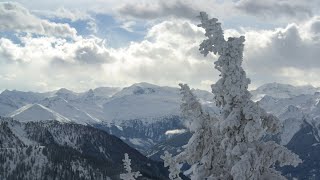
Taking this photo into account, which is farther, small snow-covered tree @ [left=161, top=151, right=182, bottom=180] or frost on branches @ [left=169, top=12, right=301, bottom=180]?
small snow-covered tree @ [left=161, top=151, right=182, bottom=180]

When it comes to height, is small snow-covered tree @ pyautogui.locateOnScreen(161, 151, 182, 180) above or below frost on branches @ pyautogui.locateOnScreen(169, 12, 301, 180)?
below

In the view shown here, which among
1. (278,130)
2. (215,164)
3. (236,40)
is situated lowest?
(215,164)

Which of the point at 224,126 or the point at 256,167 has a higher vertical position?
the point at 224,126

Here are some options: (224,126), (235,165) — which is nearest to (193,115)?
(224,126)

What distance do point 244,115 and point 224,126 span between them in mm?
1219

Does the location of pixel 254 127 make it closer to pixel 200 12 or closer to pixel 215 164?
pixel 215 164

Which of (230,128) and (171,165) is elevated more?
(230,128)

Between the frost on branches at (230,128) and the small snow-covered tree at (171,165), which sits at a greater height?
the frost on branches at (230,128)

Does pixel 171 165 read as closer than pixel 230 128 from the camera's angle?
No

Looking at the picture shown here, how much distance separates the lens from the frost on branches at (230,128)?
85.5 ft

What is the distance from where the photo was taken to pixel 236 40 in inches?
1045

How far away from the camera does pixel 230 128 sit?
89.5 feet

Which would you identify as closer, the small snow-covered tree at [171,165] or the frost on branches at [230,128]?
the frost on branches at [230,128]

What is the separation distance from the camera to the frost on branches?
26.1m
